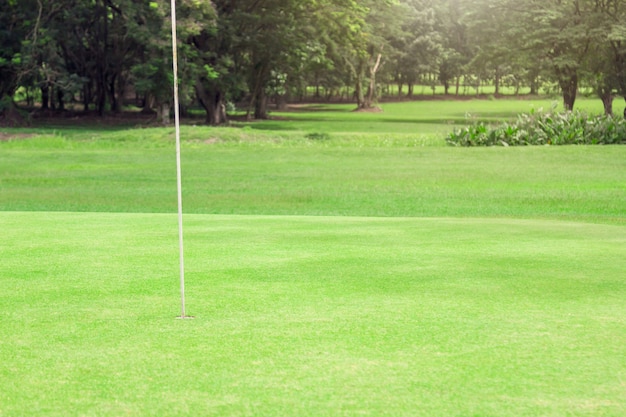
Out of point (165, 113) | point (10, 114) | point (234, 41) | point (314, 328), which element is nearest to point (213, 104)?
point (165, 113)

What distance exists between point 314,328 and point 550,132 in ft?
96.0

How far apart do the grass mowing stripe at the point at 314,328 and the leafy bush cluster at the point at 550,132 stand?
77.2ft

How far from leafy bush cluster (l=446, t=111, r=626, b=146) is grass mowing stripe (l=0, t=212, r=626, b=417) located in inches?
927

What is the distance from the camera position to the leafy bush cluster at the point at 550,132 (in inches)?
1342

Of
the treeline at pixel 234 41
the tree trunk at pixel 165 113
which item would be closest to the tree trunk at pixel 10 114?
the treeline at pixel 234 41

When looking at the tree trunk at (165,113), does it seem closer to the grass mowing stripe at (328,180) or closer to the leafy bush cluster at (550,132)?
the grass mowing stripe at (328,180)

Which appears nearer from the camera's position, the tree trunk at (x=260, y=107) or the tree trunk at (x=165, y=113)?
the tree trunk at (x=165, y=113)

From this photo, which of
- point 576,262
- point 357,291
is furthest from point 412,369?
point 576,262

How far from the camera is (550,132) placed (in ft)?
112

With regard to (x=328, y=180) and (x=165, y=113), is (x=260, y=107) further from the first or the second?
(x=328, y=180)

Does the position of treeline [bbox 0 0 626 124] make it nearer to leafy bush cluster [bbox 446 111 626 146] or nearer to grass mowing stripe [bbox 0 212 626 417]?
leafy bush cluster [bbox 446 111 626 146]

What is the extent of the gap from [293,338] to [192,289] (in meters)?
1.98

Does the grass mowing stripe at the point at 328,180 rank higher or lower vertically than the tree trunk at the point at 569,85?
lower

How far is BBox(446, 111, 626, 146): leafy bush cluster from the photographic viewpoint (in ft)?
112
